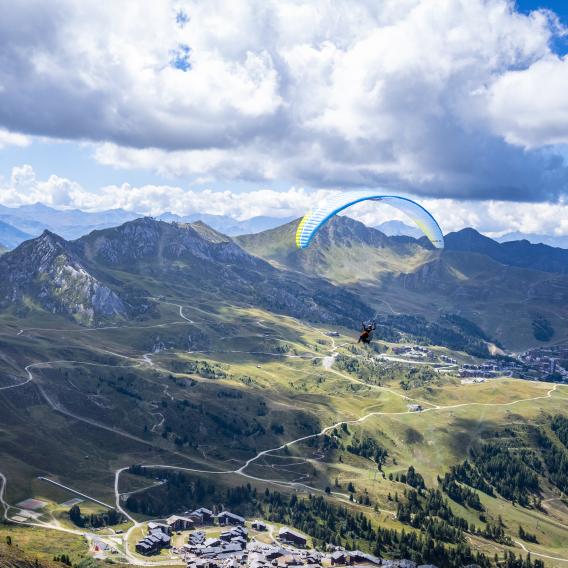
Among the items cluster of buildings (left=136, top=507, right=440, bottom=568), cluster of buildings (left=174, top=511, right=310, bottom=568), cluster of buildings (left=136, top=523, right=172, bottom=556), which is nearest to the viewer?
cluster of buildings (left=174, top=511, right=310, bottom=568)

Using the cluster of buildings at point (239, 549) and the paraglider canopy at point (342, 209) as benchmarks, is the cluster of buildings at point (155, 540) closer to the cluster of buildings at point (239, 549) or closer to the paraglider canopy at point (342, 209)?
the cluster of buildings at point (239, 549)

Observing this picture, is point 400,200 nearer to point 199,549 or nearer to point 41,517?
point 199,549

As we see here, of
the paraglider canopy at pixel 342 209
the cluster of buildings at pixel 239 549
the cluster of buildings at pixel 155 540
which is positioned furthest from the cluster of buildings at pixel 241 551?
the paraglider canopy at pixel 342 209

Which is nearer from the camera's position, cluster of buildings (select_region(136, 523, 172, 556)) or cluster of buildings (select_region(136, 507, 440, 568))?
cluster of buildings (select_region(136, 507, 440, 568))

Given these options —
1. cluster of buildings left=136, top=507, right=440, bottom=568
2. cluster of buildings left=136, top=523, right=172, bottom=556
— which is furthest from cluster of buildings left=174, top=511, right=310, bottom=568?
cluster of buildings left=136, top=523, right=172, bottom=556

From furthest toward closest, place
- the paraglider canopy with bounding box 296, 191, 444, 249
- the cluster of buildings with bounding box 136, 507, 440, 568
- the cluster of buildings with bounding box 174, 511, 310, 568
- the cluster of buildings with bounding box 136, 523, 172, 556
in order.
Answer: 1. the cluster of buildings with bounding box 136, 523, 172, 556
2. the cluster of buildings with bounding box 136, 507, 440, 568
3. the cluster of buildings with bounding box 174, 511, 310, 568
4. the paraglider canopy with bounding box 296, 191, 444, 249

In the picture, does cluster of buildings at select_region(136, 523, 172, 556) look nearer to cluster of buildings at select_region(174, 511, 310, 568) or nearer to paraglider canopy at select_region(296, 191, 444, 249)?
cluster of buildings at select_region(174, 511, 310, 568)

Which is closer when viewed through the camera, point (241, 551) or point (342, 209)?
point (342, 209)

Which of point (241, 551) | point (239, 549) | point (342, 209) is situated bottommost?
point (239, 549)

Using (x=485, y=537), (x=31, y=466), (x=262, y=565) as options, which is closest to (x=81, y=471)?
(x=31, y=466)

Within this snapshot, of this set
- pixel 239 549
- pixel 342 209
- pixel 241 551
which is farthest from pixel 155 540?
pixel 342 209

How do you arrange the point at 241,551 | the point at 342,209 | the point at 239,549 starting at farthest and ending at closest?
the point at 239,549 → the point at 241,551 → the point at 342,209

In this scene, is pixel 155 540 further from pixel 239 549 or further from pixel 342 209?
pixel 342 209
